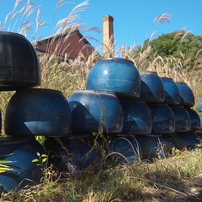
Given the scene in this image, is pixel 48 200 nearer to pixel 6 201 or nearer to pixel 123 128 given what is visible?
pixel 6 201

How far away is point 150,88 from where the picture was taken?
323 centimetres

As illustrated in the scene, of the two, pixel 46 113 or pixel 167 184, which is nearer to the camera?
pixel 46 113

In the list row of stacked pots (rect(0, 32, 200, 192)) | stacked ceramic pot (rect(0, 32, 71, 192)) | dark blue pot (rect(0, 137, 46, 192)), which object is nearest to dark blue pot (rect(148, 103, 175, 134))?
row of stacked pots (rect(0, 32, 200, 192))

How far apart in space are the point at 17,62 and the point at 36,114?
0.36m

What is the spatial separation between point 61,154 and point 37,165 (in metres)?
0.31

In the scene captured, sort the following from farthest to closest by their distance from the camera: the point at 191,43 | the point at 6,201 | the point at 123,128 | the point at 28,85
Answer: the point at 191,43 → the point at 123,128 → the point at 28,85 → the point at 6,201

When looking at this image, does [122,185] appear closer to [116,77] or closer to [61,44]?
[116,77]

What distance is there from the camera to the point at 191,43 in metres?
24.0

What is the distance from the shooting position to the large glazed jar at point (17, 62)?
1.88 metres

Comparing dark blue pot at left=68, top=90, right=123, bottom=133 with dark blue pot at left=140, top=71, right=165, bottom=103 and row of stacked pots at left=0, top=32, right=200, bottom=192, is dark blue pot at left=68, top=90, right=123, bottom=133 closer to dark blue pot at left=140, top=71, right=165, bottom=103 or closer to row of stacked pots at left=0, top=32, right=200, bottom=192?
row of stacked pots at left=0, top=32, right=200, bottom=192

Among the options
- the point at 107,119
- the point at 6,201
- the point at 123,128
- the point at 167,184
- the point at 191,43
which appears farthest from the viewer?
the point at 191,43

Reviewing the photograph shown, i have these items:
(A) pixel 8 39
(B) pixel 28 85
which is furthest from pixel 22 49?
(B) pixel 28 85

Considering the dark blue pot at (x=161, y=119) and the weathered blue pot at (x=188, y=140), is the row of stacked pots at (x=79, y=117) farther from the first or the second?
the weathered blue pot at (x=188, y=140)

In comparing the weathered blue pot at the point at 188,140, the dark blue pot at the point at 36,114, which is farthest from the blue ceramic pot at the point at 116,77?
the weathered blue pot at the point at 188,140
